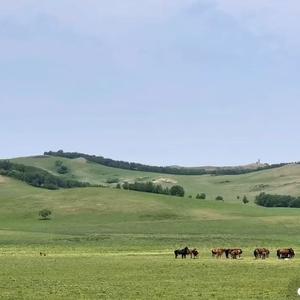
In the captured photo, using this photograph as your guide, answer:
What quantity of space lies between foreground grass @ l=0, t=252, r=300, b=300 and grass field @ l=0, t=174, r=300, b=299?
0.04m

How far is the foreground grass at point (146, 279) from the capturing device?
104ft

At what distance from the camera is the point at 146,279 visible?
3847 centimetres

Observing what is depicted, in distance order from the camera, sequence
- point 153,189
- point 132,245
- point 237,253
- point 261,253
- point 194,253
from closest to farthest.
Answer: point 261,253
point 237,253
point 194,253
point 132,245
point 153,189

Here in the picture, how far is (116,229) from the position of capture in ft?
378

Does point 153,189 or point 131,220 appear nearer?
point 131,220

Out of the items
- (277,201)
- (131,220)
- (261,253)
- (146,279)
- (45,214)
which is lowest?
(146,279)

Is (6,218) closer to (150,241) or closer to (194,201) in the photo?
(194,201)

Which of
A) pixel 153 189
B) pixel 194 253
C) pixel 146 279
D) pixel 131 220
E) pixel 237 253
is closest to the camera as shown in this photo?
pixel 146 279

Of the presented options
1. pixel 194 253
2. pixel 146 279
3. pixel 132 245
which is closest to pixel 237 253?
pixel 194 253

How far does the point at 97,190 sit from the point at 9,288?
127m

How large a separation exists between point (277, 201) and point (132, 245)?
10903 cm

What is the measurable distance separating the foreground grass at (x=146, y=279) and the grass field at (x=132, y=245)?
0.14 ft

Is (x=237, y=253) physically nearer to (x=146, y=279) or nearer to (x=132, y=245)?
(x=146, y=279)

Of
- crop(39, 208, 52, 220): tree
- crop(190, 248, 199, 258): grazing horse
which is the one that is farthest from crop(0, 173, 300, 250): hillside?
crop(190, 248, 199, 258): grazing horse
